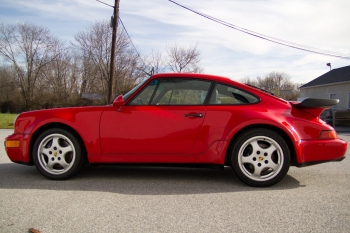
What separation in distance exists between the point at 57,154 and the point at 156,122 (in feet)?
4.47

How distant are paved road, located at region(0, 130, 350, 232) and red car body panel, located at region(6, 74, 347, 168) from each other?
352mm

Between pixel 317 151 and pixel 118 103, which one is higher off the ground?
pixel 118 103

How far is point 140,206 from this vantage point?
266cm

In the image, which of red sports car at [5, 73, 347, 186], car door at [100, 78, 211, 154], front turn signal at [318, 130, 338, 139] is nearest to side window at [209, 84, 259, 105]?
red sports car at [5, 73, 347, 186]

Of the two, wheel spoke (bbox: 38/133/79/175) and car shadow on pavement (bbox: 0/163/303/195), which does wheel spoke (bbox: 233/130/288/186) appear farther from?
wheel spoke (bbox: 38/133/79/175)

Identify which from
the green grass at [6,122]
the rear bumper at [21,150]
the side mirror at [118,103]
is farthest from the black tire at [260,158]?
the green grass at [6,122]

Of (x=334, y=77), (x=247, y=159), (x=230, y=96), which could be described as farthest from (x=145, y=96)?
(x=334, y=77)

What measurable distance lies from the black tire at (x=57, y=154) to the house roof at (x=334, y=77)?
A: 80.6 ft

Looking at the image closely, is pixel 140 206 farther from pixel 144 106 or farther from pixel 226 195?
pixel 144 106

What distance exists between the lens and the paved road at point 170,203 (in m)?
2.24

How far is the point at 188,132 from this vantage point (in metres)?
3.37

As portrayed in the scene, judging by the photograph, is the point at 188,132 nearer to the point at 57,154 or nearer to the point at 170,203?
the point at 170,203

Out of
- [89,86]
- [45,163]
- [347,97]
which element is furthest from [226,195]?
[89,86]

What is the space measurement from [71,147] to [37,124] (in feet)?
1.78
